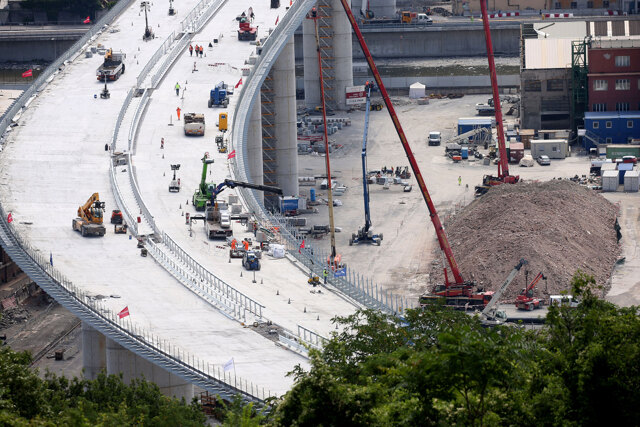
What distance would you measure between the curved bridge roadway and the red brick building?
30.1 meters

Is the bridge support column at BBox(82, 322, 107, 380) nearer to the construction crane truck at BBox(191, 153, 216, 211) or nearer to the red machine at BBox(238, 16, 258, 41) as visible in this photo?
the construction crane truck at BBox(191, 153, 216, 211)

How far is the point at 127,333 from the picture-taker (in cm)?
8138

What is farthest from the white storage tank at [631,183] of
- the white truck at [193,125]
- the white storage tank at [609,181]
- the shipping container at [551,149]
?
the white truck at [193,125]

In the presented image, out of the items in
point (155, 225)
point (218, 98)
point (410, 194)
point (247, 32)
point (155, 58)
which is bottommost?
point (410, 194)

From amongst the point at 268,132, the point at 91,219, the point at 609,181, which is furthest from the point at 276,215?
the point at 609,181

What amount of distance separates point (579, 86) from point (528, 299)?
2382 inches

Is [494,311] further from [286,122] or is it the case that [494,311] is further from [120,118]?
[286,122]

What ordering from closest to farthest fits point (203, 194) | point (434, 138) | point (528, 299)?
point (528, 299)
point (203, 194)
point (434, 138)

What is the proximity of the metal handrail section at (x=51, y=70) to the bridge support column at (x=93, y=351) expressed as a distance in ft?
136

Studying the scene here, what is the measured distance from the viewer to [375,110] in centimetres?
17738

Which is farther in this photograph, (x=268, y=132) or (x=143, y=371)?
(x=268, y=132)

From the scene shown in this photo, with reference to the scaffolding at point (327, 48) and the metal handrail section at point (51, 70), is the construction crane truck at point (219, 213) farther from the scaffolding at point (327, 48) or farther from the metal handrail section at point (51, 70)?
the scaffolding at point (327, 48)

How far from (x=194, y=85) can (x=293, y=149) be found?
457 inches

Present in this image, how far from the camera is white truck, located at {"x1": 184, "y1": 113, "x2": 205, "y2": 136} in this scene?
126250 mm
